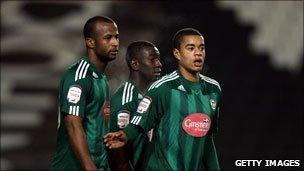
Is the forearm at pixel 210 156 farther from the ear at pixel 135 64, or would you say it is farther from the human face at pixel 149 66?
the ear at pixel 135 64

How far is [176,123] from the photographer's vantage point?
3.15 meters

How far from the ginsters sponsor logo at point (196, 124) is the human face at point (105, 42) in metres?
0.46

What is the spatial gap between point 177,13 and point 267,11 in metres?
0.73

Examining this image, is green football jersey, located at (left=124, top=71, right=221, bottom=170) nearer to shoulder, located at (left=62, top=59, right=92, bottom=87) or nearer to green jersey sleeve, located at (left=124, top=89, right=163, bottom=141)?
green jersey sleeve, located at (left=124, top=89, right=163, bottom=141)

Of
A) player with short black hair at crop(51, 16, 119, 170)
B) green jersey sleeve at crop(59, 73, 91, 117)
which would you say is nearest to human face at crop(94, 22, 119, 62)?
player with short black hair at crop(51, 16, 119, 170)

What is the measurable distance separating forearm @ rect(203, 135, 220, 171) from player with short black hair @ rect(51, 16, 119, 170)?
18.9 inches

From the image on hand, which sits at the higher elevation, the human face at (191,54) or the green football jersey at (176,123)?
the human face at (191,54)

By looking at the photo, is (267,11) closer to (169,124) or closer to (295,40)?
(295,40)

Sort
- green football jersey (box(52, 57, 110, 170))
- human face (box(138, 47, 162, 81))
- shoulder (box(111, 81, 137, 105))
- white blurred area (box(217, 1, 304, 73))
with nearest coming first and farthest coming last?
green football jersey (box(52, 57, 110, 170)) < shoulder (box(111, 81, 137, 105)) < human face (box(138, 47, 162, 81)) < white blurred area (box(217, 1, 304, 73))

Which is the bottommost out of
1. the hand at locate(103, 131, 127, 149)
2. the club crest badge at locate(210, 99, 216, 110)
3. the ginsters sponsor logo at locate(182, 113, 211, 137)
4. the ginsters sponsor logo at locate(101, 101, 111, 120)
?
the hand at locate(103, 131, 127, 149)

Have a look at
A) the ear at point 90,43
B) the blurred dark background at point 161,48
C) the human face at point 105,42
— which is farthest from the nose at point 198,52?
the blurred dark background at point 161,48

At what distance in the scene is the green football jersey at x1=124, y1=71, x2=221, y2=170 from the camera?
3160 millimetres

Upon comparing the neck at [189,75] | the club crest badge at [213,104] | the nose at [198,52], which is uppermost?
the nose at [198,52]

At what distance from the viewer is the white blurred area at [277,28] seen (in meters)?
5.14
